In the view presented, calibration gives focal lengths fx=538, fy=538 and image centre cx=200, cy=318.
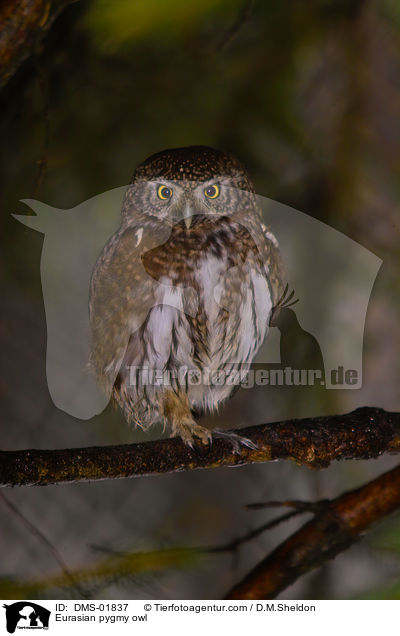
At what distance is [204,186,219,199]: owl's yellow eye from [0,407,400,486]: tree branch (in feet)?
1.34

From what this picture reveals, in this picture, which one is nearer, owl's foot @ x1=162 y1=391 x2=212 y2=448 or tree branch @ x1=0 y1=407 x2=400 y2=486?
tree branch @ x1=0 y1=407 x2=400 y2=486

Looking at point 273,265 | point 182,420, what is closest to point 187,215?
point 273,265

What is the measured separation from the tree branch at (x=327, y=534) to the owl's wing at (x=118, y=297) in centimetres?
42

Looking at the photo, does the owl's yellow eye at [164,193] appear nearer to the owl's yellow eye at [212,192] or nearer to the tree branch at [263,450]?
the owl's yellow eye at [212,192]

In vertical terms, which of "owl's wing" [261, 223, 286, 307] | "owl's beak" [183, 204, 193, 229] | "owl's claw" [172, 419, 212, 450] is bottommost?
"owl's claw" [172, 419, 212, 450]

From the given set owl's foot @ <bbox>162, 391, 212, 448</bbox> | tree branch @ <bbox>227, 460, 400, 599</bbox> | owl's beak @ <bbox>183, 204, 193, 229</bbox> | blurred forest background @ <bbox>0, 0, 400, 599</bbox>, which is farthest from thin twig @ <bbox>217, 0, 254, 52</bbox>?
tree branch @ <bbox>227, 460, 400, 599</bbox>

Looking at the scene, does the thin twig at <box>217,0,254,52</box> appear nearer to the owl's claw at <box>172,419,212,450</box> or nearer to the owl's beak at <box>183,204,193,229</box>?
the owl's beak at <box>183,204,193,229</box>

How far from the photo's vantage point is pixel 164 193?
37.4 inches

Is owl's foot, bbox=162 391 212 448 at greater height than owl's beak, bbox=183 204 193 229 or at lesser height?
lesser

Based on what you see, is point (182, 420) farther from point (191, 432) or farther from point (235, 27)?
point (235, 27)

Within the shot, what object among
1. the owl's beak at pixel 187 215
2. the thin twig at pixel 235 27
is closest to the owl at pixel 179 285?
the owl's beak at pixel 187 215

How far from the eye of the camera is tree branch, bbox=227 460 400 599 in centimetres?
90

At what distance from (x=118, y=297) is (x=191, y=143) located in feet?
1.01
